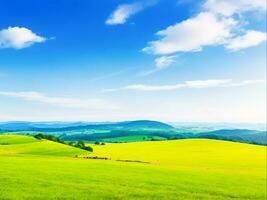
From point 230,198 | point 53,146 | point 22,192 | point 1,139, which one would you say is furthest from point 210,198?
point 1,139

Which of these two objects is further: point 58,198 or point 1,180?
point 1,180

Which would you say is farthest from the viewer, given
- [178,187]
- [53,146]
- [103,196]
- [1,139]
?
[1,139]

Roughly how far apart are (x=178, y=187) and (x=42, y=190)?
38.3 feet

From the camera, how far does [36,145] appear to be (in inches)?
4075

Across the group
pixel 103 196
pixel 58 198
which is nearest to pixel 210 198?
pixel 103 196

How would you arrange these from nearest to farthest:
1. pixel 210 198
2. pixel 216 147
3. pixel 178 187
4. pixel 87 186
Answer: pixel 210 198
pixel 87 186
pixel 178 187
pixel 216 147

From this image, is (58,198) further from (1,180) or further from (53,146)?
(53,146)

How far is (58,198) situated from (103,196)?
3147 mm

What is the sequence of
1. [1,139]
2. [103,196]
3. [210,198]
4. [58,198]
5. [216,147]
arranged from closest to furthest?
1. [58,198]
2. [103,196]
3. [210,198]
4. [216,147]
5. [1,139]

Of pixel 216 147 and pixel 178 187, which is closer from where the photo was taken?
pixel 178 187

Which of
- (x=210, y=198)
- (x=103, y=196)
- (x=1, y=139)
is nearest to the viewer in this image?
(x=103, y=196)

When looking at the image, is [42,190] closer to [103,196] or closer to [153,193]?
[103,196]

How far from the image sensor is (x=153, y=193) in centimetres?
2689

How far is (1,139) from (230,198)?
4292 inches
